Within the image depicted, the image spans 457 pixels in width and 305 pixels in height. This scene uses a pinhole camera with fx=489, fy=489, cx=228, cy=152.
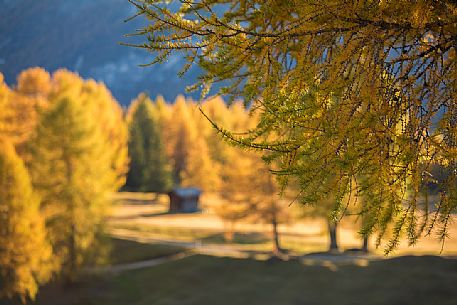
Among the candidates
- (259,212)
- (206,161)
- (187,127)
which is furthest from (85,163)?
(187,127)

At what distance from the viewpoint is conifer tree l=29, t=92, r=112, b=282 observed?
25594 millimetres

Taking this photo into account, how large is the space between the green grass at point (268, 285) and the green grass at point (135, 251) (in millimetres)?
2815

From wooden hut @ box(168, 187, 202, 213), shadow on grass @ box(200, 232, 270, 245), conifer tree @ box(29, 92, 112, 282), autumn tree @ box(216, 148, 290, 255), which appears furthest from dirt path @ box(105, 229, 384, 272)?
wooden hut @ box(168, 187, 202, 213)

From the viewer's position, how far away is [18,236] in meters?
21.6

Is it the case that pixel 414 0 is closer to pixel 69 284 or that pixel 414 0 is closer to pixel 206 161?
pixel 69 284

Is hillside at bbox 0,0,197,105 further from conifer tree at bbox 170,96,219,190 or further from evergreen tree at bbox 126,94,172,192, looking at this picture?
conifer tree at bbox 170,96,219,190

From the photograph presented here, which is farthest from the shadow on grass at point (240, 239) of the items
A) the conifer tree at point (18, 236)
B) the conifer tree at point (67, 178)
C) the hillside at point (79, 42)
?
the conifer tree at point (18, 236)

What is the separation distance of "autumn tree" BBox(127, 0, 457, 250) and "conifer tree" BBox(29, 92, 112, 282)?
75.5ft

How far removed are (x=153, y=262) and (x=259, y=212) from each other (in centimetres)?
725

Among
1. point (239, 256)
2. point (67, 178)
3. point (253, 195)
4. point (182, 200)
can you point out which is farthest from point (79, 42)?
point (239, 256)

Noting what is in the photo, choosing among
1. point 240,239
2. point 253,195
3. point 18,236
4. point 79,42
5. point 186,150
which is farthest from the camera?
point 79,42

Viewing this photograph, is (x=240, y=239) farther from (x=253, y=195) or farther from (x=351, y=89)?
(x=351, y=89)

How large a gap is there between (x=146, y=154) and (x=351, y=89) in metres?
56.8

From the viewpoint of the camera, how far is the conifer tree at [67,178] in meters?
25.6
